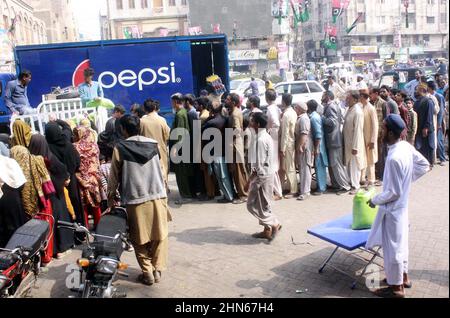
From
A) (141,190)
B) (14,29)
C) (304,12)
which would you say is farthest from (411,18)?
(141,190)

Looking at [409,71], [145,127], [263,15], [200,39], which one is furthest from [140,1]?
[145,127]

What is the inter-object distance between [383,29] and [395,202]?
50437 mm

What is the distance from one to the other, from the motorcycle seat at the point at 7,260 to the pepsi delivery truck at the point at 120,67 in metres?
7.10

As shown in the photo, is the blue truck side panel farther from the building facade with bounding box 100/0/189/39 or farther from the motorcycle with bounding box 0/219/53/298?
the building facade with bounding box 100/0/189/39

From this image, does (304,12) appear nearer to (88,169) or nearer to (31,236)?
(88,169)

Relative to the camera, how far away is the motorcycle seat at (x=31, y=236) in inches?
165

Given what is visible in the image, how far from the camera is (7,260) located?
395cm

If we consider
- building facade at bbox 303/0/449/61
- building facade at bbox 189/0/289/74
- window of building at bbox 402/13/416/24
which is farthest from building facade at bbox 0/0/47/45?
window of building at bbox 402/13/416/24

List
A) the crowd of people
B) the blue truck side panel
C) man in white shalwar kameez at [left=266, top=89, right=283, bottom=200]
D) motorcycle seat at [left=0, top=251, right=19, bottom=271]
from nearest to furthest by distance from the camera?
motorcycle seat at [left=0, top=251, right=19, bottom=271], the crowd of people, man in white shalwar kameez at [left=266, top=89, right=283, bottom=200], the blue truck side panel

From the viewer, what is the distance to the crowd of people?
14.3 ft

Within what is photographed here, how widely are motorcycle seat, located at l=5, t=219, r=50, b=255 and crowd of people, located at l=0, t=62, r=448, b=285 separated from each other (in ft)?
1.26

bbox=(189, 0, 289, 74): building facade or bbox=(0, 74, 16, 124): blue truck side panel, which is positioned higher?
bbox=(189, 0, 289, 74): building facade

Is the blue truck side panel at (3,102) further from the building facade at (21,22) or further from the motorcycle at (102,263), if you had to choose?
the building facade at (21,22)

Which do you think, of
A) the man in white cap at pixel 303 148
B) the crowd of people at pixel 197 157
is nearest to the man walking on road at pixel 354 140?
the crowd of people at pixel 197 157
